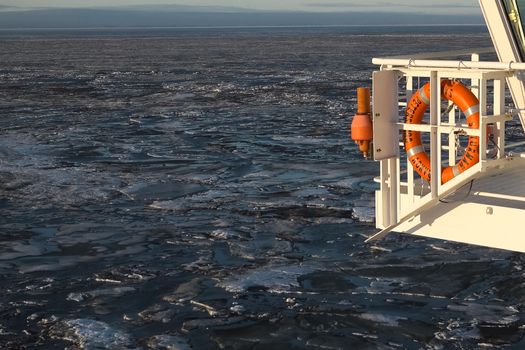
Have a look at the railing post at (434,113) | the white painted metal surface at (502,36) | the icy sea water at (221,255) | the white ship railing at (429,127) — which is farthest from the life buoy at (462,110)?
the icy sea water at (221,255)

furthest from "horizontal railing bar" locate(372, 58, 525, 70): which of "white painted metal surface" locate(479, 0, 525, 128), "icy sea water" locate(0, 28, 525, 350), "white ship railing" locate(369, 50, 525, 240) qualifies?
"icy sea water" locate(0, 28, 525, 350)

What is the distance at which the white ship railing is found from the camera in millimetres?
8102

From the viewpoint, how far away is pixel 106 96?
31266mm

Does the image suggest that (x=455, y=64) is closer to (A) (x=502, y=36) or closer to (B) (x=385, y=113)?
(B) (x=385, y=113)

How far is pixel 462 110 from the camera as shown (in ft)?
27.9

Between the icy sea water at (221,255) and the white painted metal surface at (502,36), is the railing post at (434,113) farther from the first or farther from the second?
the icy sea water at (221,255)

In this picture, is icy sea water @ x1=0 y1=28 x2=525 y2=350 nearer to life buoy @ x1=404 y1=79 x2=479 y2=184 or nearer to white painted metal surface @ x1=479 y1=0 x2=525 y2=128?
life buoy @ x1=404 y1=79 x2=479 y2=184

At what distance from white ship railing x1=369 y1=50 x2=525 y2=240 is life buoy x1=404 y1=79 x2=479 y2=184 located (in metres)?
0.11

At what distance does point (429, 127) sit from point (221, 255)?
3.16m

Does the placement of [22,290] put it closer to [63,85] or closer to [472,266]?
[472,266]

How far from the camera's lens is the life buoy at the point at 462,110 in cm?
843

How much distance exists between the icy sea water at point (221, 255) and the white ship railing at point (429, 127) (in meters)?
0.87

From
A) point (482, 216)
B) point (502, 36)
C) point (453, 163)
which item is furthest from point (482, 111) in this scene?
point (502, 36)

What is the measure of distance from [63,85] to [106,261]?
87.6 ft
